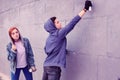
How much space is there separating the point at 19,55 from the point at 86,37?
160cm

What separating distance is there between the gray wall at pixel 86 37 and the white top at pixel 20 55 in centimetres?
71

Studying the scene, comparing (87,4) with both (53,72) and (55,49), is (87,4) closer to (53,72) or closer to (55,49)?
(55,49)

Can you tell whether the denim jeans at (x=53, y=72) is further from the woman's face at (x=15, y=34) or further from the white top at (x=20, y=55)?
the woman's face at (x=15, y=34)

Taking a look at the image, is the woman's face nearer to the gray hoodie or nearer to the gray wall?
the gray wall

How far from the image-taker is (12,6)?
870cm

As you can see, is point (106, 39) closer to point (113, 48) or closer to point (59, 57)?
point (113, 48)

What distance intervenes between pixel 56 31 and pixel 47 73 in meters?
0.75

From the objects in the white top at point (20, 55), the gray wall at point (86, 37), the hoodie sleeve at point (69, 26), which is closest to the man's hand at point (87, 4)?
the gray wall at point (86, 37)

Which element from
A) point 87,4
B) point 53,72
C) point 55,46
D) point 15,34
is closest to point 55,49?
point 55,46

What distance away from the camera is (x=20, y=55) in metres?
6.08

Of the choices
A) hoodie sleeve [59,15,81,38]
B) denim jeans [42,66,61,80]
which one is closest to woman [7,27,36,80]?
denim jeans [42,66,61,80]

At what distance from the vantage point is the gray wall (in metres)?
4.51

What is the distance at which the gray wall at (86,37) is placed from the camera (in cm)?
451

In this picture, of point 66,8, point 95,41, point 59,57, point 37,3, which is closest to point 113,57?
point 95,41
